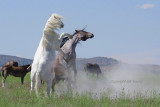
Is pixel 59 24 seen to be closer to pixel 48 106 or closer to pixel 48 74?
pixel 48 74

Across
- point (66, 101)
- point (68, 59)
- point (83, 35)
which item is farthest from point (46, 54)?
point (83, 35)

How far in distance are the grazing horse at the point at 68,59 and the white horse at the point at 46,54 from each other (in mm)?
1226

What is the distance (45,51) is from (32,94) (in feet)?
3.98

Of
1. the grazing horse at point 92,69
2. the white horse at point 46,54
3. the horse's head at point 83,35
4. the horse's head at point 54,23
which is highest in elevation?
the grazing horse at point 92,69

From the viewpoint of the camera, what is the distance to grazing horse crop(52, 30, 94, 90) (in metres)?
11.3

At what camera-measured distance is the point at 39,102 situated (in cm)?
836

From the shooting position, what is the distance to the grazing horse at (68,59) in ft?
37.0

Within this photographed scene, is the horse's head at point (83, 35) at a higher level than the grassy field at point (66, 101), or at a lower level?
higher

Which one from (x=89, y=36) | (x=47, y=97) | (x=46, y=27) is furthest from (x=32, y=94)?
(x=89, y=36)

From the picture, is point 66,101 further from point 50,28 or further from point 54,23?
point 54,23

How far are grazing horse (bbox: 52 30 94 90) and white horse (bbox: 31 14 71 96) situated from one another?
1.23 metres

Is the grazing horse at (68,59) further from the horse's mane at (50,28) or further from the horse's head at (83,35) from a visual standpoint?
the horse's mane at (50,28)

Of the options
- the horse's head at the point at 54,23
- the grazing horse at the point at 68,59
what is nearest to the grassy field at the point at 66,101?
the grazing horse at the point at 68,59

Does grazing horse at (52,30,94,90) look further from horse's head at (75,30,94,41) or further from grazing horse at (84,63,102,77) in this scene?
grazing horse at (84,63,102,77)
